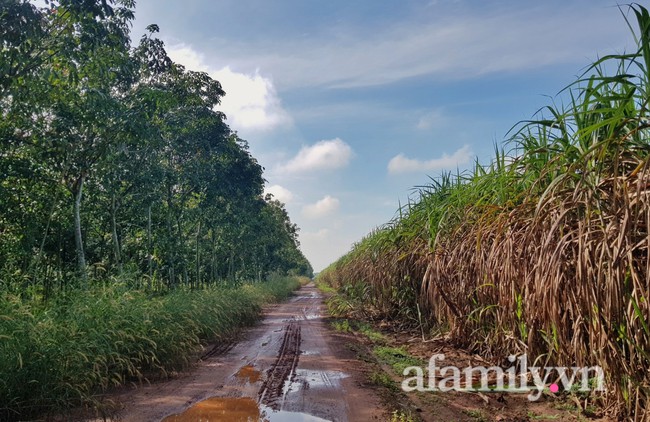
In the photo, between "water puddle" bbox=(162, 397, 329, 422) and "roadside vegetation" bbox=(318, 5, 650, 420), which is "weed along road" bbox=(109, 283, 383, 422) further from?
"roadside vegetation" bbox=(318, 5, 650, 420)

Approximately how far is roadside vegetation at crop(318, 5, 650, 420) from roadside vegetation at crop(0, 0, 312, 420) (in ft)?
14.5

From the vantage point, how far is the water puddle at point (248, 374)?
5305 millimetres

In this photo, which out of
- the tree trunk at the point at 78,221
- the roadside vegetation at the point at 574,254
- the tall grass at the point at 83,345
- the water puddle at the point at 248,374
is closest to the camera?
the roadside vegetation at the point at 574,254

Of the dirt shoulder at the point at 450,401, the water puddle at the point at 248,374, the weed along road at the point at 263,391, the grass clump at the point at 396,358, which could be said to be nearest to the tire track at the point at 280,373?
the weed along road at the point at 263,391

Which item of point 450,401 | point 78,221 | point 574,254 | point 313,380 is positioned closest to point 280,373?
point 313,380

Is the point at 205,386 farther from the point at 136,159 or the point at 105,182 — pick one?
the point at 136,159

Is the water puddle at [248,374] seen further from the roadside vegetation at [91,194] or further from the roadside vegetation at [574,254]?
the roadside vegetation at [574,254]

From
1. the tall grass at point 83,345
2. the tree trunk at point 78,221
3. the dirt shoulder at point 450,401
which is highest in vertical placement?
the tree trunk at point 78,221

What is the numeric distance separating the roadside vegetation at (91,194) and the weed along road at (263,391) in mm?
541

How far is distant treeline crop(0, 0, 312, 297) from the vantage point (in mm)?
5980

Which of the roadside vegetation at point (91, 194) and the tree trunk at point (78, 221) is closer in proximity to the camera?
the roadside vegetation at point (91, 194)

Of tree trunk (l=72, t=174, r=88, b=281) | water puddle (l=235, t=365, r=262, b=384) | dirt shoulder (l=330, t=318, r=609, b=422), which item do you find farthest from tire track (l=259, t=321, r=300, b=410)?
tree trunk (l=72, t=174, r=88, b=281)

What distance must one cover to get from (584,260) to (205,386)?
14.2ft

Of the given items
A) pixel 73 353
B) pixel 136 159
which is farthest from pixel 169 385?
pixel 136 159
